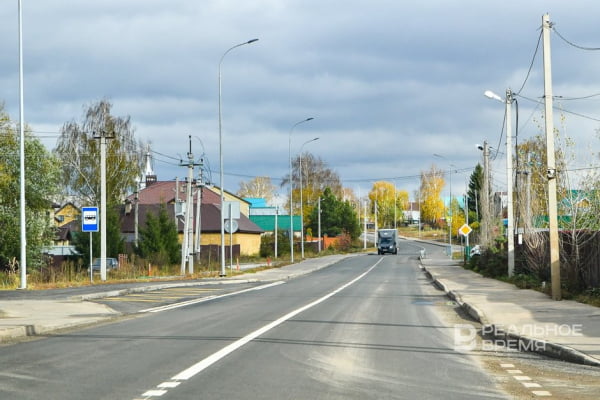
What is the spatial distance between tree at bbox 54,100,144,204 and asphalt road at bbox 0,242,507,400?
53.1 metres

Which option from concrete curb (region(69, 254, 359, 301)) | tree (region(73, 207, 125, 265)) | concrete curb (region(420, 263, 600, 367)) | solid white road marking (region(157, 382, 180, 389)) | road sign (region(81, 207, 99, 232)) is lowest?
concrete curb (region(69, 254, 359, 301))

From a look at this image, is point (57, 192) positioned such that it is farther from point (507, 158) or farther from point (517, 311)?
point (517, 311)

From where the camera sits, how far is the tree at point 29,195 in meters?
42.2

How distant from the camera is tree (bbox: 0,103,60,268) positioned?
139 feet

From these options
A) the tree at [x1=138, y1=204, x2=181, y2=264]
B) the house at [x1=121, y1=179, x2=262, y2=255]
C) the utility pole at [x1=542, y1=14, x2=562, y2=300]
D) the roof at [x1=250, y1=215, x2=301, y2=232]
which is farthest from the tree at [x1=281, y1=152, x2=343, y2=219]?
the utility pole at [x1=542, y1=14, x2=562, y2=300]

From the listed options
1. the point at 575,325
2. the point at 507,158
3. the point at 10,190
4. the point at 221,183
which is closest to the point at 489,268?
the point at 507,158

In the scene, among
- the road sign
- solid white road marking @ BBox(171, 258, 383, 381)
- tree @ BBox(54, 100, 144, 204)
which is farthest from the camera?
tree @ BBox(54, 100, 144, 204)

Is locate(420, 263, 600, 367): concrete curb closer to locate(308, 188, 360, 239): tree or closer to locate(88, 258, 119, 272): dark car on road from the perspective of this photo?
locate(88, 258, 119, 272): dark car on road

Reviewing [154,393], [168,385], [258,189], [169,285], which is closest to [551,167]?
[168,385]

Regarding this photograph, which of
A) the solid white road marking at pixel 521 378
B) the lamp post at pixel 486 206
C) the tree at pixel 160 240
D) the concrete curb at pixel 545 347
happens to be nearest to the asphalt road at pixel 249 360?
the solid white road marking at pixel 521 378

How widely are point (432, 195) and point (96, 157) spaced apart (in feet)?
360

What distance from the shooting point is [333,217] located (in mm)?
108625

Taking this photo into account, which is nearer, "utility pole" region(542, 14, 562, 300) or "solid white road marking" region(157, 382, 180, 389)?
"solid white road marking" region(157, 382, 180, 389)

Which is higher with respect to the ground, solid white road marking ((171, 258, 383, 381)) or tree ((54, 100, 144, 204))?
tree ((54, 100, 144, 204))
